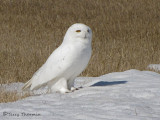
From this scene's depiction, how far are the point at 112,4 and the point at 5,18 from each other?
493cm

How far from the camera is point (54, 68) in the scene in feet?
17.6

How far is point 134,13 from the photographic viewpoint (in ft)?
52.7

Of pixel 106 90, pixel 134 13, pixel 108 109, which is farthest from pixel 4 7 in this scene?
pixel 108 109

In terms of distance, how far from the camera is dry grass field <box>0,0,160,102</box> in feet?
29.1

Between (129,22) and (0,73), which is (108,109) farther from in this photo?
(129,22)

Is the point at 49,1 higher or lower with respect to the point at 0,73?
higher

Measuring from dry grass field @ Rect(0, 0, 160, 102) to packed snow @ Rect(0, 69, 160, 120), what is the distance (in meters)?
0.84

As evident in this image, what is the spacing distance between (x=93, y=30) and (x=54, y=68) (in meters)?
8.47

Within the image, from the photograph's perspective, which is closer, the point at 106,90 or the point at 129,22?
the point at 106,90

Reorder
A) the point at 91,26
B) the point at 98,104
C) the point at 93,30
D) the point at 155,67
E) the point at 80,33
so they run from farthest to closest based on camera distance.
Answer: the point at 91,26 → the point at 93,30 → the point at 155,67 → the point at 80,33 → the point at 98,104

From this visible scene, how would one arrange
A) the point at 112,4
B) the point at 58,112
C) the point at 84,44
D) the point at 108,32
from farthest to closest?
the point at 112,4 → the point at 108,32 → the point at 84,44 → the point at 58,112

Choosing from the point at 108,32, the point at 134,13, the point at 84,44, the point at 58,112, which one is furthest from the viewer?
the point at 134,13

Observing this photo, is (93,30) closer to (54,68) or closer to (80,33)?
(54,68)

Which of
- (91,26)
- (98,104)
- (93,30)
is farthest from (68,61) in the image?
(91,26)
